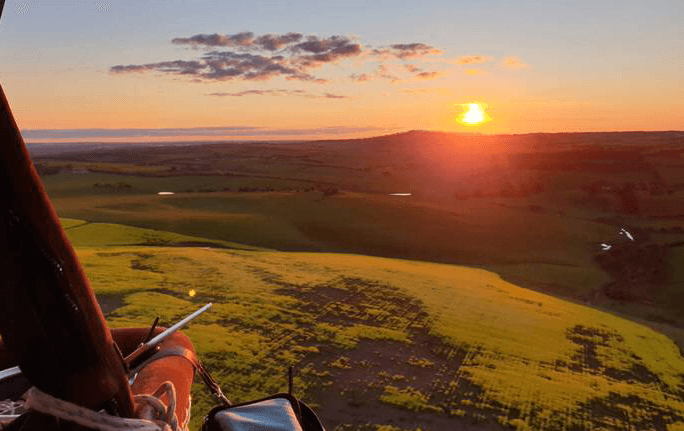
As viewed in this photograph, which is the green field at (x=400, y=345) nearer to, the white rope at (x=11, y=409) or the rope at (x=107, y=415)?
the white rope at (x=11, y=409)

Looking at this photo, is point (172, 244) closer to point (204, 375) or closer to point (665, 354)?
point (665, 354)

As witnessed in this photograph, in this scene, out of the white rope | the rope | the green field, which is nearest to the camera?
the rope

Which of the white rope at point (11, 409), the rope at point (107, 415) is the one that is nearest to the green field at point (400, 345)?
the white rope at point (11, 409)

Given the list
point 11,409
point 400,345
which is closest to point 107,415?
point 11,409

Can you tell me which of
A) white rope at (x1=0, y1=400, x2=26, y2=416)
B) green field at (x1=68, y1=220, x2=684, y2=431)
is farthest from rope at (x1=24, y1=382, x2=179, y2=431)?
green field at (x1=68, y1=220, x2=684, y2=431)

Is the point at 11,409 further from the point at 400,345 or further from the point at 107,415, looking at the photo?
the point at 400,345

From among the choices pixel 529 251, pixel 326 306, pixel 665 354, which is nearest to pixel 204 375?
pixel 326 306

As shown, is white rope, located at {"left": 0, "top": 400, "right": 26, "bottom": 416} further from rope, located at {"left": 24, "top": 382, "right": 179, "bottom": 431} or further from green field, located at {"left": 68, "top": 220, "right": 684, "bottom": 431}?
green field, located at {"left": 68, "top": 220, "right": 684, "bottom": 431}
